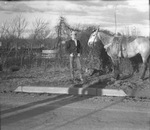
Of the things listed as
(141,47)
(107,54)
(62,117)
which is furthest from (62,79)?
(62,117)

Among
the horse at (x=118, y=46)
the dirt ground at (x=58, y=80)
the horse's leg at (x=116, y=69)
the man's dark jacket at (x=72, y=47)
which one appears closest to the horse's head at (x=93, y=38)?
the horse at (x=118, y=46)

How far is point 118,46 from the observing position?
12.0 meters

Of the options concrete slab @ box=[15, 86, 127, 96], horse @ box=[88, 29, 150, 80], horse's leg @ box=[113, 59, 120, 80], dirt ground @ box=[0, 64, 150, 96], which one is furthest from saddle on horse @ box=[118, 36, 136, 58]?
A: concrete slab @ box=[15, 86, 127, 96]

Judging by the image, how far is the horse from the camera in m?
11.7

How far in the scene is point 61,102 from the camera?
796 cm

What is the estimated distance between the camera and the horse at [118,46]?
1173cm

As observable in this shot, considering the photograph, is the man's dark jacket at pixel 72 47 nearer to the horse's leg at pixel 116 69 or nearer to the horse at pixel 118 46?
the horse at pixel 118 46

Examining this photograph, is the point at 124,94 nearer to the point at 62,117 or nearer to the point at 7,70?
the point at 62,117

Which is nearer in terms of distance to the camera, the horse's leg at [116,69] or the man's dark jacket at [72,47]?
the man's dark jacket at [72,47]

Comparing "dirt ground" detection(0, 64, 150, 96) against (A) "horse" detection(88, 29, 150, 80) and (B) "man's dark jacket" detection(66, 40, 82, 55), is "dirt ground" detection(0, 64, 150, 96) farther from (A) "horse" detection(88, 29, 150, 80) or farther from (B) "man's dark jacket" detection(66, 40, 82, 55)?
(B) "man's dark jacket" detection(66, 40, 82, 55)

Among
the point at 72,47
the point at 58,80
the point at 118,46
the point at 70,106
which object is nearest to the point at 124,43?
the point at 118,46

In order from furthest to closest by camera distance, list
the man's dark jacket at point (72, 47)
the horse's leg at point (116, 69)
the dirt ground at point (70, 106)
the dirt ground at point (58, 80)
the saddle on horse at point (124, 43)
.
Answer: the saddle on horse at point (124, 43) → the horse's leg at point (116, 69) → the man's dark jacket at point (72, 47) → the dirt ground at point (58, 80) → the dirt ground at point (70, 106)

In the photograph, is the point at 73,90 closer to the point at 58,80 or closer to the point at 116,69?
the point at 58,80

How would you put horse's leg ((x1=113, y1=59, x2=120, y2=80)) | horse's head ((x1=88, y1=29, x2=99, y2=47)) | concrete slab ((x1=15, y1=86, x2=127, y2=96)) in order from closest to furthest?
concrete slab ((x1=15, y1=86, x2=127, y2=96)) → horse's leg ((x1=113, y1=59, x2=120, y2=80)) → horse's head ((x1=88, y1=29, x2=99, y2=47))
